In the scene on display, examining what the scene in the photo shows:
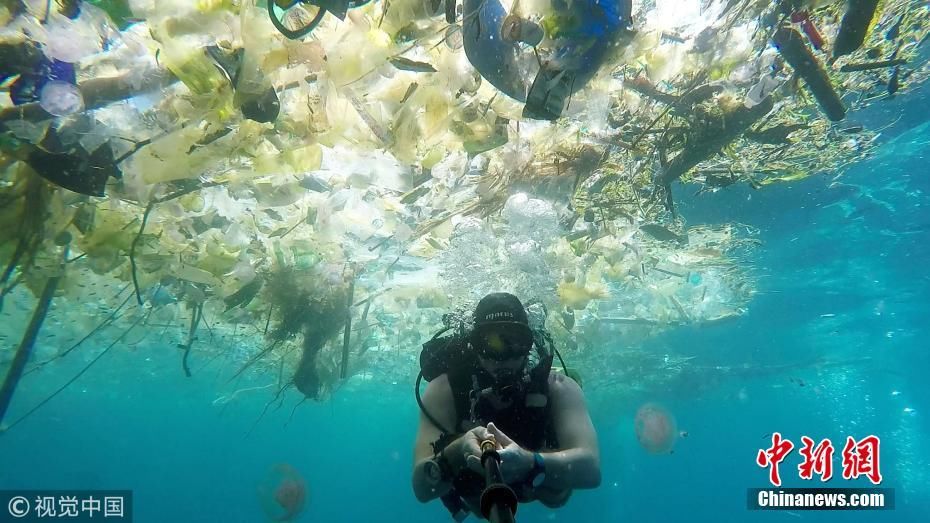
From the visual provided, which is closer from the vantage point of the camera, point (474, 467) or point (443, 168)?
point (474, 467)

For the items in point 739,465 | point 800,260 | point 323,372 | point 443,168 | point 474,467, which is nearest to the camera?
point 474,467

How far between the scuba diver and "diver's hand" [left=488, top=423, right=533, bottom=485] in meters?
0.36

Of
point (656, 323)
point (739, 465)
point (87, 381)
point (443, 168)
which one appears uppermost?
point (443, 168)

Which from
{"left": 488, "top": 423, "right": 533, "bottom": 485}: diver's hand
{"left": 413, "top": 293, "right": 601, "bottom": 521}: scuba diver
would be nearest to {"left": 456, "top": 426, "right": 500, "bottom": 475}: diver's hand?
{"left": 488, "top": 423, "right": 533, "bottom": 485}: diver's hand

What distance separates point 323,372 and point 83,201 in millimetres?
5622

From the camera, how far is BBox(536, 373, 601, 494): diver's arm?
305cm

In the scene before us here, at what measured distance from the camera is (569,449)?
3383 mm

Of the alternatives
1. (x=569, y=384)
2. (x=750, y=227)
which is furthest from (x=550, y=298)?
(x=569, y=384)

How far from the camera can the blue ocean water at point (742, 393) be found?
1145 cm

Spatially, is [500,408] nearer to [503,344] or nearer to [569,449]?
[503,344]

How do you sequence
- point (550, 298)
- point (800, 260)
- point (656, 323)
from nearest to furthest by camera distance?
point (550, 298), point (800, 260), point (656, 323)

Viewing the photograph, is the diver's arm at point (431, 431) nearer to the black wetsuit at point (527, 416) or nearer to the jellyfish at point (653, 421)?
the black wetsuit at point (527, 416)

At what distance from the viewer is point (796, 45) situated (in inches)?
155

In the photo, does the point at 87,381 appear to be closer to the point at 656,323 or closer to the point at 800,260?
the point at 656,323
